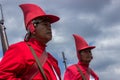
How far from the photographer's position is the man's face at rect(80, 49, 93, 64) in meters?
10.5

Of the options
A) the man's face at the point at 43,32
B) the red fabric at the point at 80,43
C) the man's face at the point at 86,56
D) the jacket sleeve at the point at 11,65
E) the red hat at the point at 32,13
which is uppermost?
the red hat at the point at 32,13

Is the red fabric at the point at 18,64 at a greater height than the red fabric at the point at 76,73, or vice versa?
the red fabric at the point at 18,64

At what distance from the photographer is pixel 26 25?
6066 millimetres

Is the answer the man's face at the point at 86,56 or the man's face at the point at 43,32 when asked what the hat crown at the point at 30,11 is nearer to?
the man's face at the point at 43,32

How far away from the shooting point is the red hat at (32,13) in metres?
6.05

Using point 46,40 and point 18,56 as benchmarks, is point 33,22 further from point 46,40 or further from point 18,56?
point 18,56

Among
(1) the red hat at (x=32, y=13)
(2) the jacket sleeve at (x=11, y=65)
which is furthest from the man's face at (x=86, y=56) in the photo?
(2) the jacket sleeve at (x=11, y=65)

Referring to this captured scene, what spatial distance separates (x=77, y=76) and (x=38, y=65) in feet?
16.0

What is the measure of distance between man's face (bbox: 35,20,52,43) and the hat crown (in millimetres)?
165

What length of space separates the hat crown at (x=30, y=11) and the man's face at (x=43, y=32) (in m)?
0.17

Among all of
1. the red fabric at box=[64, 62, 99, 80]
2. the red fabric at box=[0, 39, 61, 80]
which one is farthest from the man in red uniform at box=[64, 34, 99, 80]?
the red fabric at box=[0, 39, 61, 80]

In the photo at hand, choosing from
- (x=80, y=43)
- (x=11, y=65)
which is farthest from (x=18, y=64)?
(x=80, y=43)

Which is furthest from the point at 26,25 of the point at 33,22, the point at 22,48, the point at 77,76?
the point at 77,76

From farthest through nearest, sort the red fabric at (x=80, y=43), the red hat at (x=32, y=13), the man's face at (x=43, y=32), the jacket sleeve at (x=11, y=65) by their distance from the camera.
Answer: the red fabric at (x=80, y=43) → the red hat at (x=32, y=13) → the man's face at (x=43, y=32) → the jacket sleeve at (x=11, y=65)
